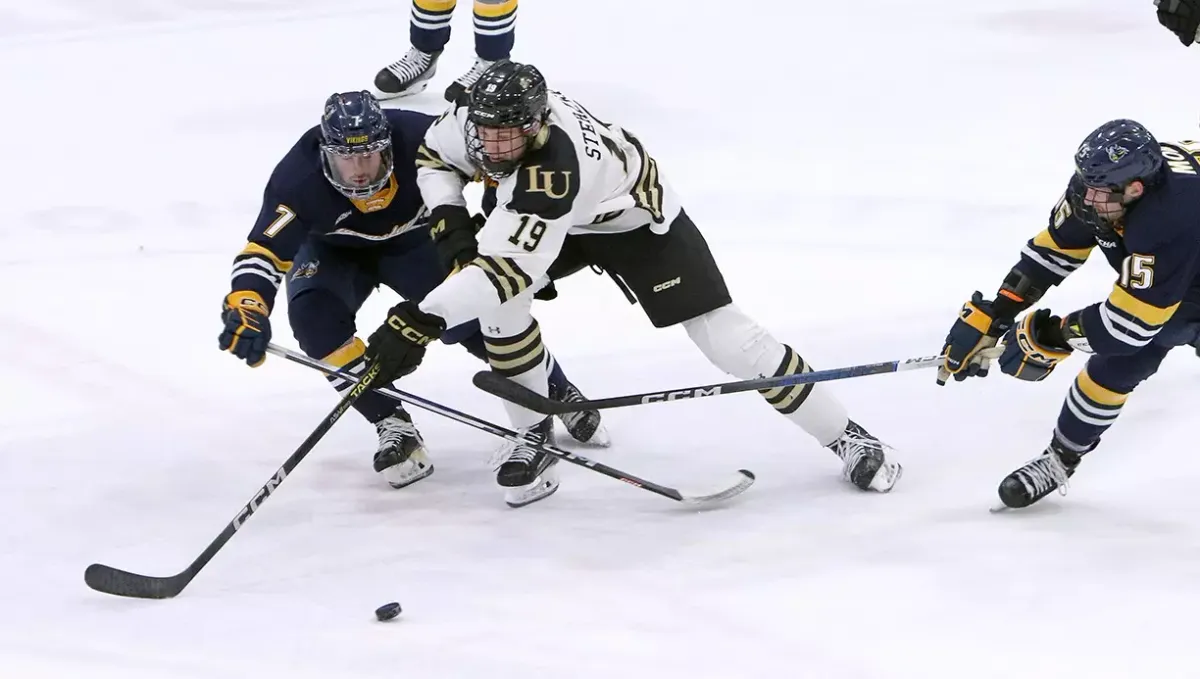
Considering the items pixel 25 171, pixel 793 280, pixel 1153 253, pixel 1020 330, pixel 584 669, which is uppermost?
pixel 1153 253

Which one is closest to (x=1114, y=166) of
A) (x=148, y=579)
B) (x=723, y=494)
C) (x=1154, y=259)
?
(x=1154, y=259)

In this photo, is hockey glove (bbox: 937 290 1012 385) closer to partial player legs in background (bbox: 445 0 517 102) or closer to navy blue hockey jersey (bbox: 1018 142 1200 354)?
navy blue hockey jersey (bbox: 1018 142 1200 354)

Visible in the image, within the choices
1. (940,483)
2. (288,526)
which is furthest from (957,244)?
(288,526)

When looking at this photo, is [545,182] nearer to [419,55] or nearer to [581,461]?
[581,461]

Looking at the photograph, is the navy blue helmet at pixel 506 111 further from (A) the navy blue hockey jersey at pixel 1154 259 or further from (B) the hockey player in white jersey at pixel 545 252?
(A) the navy blue hockey jersey at pixel 1154 259

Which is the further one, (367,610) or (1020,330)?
(1020,330)

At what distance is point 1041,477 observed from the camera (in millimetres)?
3336

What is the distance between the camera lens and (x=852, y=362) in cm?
437

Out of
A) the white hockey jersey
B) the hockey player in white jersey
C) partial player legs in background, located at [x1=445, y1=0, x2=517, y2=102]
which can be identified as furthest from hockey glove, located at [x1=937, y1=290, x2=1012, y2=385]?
partial player legs in background, located at [x1=445, y1=0, x2=517, y2=102]

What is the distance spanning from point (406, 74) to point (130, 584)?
126 inches

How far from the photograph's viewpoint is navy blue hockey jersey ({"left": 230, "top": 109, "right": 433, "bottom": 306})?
3438 mm

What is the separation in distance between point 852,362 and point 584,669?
2.08m

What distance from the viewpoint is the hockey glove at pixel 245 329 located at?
10.7ft

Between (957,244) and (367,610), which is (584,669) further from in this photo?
(957,244)
